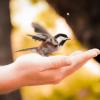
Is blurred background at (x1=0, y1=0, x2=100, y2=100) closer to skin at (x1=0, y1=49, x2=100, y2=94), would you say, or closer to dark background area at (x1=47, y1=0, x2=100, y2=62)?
dark background area at (x1=47, y1=0, x2=100, y2=62)

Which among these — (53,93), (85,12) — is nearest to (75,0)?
(85,12)

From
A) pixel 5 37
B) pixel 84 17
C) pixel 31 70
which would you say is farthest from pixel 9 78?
pixel 84 17

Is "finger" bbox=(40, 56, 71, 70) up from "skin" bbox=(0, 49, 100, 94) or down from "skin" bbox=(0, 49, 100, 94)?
up

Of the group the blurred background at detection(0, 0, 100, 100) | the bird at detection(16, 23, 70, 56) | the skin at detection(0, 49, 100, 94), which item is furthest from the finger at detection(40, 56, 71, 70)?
the blurred background at detection(0, 0, 100, 100)

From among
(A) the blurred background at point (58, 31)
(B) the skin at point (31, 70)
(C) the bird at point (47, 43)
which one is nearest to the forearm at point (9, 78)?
(B) the skin at point (31, 70)

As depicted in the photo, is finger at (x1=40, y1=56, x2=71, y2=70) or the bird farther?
the bird

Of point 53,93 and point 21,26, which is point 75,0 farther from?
point 53,93

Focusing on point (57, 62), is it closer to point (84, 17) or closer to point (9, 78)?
point (9, 78)

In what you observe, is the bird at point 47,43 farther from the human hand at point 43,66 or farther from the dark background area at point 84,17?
the dark background area at point 84,17
